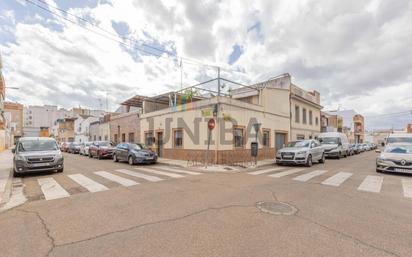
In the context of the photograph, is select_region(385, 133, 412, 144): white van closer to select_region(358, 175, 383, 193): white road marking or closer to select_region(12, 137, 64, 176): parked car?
select_region(358, 175, 383, 193): white road marking

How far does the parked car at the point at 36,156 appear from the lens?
9523mm

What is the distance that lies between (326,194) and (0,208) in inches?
342

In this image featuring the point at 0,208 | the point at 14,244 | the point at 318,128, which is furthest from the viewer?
the point at 318,128

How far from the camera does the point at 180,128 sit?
16766 mm

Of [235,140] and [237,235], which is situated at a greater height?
[235,140]

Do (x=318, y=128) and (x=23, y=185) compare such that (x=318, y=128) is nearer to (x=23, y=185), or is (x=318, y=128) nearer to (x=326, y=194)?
(x=326, y=194)

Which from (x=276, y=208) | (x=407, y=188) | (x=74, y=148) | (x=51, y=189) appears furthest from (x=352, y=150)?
(x=74, y=148)

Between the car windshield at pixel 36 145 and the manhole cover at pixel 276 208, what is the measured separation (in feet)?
34.5

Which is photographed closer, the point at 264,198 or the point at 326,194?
the point at 264,198

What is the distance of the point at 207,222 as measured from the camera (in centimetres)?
434

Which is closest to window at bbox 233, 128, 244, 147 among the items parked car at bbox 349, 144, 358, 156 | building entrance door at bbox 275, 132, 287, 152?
building entrance door at bbox 275, 132, 287, 152

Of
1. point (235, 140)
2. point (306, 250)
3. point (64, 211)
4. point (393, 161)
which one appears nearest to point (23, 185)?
point (64, 211)

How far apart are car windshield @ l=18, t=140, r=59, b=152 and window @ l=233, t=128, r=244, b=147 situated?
Result: 10.3 metres

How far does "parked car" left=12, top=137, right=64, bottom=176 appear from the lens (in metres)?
9.52
